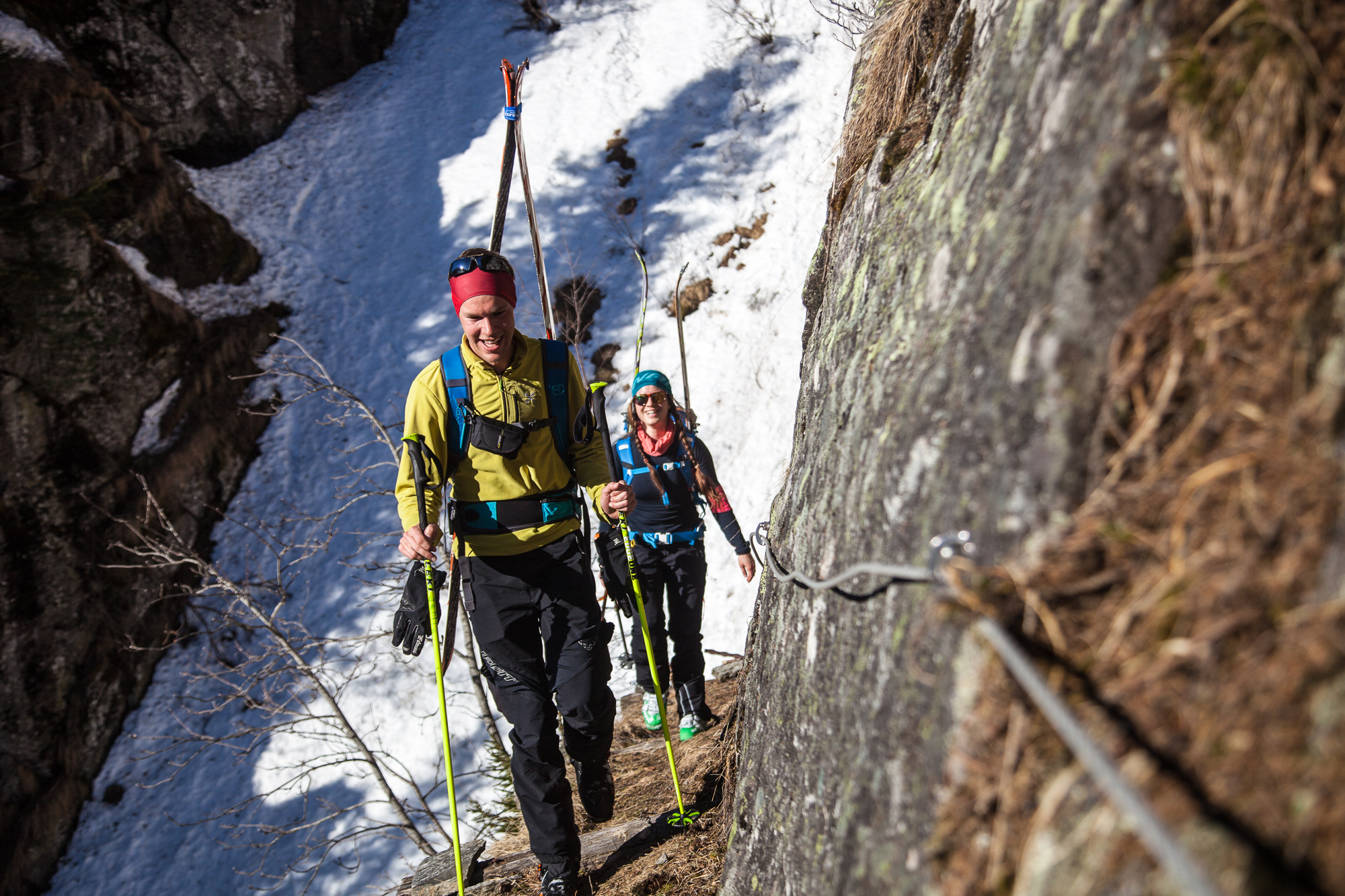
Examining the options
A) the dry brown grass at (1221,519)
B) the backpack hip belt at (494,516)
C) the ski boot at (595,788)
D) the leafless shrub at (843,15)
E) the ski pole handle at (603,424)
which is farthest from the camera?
the leafless shrub at (843,15)

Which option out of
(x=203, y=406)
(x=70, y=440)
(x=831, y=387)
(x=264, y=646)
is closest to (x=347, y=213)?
(x=203, y=406)

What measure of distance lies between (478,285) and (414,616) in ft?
5.87

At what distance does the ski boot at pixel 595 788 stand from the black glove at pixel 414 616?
112 centimetres

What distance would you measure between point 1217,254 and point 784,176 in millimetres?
12580

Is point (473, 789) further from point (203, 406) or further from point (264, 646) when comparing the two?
point (203, 406)

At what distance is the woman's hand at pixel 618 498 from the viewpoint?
12.4ft

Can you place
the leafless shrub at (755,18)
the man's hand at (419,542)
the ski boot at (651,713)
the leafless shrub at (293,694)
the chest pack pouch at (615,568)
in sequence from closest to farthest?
1. the man's hand at (419,542)
2. the chest pack pouch at (615,568)
3. the ski boot at (651,713)
4. the leafless shrub at (293,694)
5. the leafless shrub at (755,18)

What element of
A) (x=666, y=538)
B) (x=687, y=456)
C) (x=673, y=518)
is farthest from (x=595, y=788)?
(x=687, y=456)

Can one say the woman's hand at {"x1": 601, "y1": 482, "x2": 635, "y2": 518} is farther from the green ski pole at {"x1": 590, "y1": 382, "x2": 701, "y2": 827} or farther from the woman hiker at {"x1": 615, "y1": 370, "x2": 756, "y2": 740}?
the woman hiker at {"x1": 615, "y1": 370, "x2": 756, "y2": 740}

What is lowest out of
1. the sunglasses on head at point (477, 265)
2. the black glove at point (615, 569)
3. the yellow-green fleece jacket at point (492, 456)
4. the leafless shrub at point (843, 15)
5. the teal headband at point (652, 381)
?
the black glove at point (615, 569)

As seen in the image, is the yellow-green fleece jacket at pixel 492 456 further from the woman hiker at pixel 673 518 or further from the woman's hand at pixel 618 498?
the woman hiker at pixel 673 518

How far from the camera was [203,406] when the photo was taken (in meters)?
11.2

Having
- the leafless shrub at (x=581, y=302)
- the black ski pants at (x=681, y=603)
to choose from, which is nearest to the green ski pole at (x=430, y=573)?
the black ski pants at (x=681, y=603)

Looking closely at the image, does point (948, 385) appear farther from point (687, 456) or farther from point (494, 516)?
point (687, 456)
